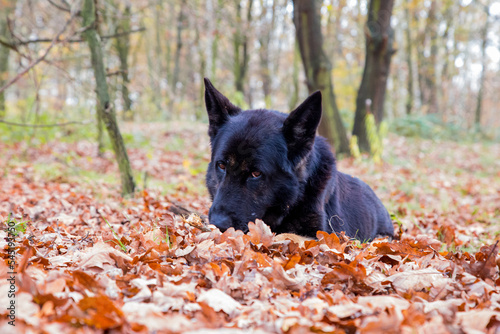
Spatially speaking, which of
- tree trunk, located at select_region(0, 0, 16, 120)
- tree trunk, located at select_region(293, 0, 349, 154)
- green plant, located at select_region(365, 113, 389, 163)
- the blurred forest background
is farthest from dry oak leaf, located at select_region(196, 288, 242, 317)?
tree trunk, located at select_region(0, 0, 16, 120)

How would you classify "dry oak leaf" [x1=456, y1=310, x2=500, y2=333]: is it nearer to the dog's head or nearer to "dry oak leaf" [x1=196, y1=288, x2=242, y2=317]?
"dry oak leaf" [x1=196, y1=288, x2=242, y2=317]

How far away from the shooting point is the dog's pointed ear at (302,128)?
349 cm

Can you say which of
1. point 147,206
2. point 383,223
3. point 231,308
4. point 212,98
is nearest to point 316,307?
point 231,308

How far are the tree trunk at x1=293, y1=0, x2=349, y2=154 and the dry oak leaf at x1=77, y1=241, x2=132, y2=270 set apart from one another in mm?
9523

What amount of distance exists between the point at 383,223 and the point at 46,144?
1091cm

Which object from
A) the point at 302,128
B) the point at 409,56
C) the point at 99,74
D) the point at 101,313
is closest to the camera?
the point at 101,313

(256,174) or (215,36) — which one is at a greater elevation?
(215,36)

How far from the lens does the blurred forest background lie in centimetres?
1435

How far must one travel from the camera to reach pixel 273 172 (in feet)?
11.7

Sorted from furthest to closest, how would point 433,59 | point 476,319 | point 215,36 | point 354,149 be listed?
point 433,59 < point 215,36 < point 354,149 < point 476,319

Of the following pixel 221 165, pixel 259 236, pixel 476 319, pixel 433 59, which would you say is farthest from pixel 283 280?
pixel 433 59

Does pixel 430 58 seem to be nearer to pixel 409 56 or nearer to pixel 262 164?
pixel 409 56

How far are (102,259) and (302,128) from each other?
212 centimetres

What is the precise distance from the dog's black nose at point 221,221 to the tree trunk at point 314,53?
8.49 m
